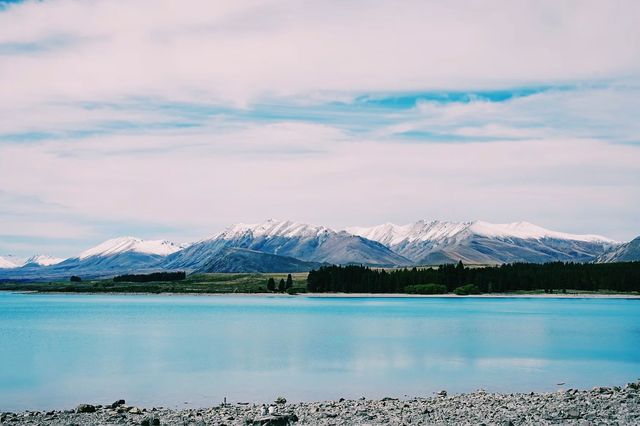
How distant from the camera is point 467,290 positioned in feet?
579

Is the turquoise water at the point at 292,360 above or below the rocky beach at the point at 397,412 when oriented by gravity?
below

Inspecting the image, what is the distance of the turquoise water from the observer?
34.8m

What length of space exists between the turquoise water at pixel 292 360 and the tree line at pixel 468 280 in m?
101

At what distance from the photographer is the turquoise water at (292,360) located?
114 feet

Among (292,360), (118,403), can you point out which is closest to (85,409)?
(118,403)

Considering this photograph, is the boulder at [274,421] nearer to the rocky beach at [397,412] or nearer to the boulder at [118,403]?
the rocky beach at [397,412]

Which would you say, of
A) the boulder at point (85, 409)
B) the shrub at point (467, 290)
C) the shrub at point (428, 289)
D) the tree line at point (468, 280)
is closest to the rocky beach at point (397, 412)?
the boulder at point (85, 409)

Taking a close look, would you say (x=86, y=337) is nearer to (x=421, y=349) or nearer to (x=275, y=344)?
(x=275, y=344)

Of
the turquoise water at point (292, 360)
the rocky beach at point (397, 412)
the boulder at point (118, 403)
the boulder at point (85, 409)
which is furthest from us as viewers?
the turquoise water at point (292, 360)

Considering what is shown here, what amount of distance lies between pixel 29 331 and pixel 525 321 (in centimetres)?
5398

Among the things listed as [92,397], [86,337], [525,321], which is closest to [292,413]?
[92,397]

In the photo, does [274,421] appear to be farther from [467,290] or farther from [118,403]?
[467,290]

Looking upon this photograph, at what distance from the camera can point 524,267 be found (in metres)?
190

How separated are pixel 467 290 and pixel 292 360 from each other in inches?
5342
